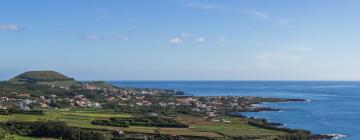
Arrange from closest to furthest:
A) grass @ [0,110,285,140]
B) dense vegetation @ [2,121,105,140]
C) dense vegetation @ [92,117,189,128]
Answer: dense vegetation @ [2,121,105,140]
grass @ [0,110,285,140]
dense vegetation @ [92,117,189,128]

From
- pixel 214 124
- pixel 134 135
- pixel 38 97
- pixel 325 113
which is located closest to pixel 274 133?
pixel 214 124

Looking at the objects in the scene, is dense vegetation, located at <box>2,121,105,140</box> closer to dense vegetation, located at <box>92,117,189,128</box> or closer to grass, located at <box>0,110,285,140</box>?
grass, located at <box>0,110,285,140</box>

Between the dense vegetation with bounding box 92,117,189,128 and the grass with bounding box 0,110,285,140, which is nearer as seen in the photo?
the grass with bounding box 0,110,285,140

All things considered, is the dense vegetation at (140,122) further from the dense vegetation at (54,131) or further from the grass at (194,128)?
the dense vegetation at (54,131)

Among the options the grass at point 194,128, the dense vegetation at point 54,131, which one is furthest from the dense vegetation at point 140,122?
the dense vegetation at point 54,131

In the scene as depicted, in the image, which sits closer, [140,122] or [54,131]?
[54,131]

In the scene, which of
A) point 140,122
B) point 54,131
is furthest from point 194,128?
point 54,131

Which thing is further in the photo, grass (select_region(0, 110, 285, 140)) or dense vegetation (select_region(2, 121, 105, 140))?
grass (select_region(0, 110, 285, 140))

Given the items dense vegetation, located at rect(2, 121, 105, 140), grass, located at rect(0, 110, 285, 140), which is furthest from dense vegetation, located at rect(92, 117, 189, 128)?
dense vegetation, located at rect(2, 121, 105, 140)

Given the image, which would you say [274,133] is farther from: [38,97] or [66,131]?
[38,97]

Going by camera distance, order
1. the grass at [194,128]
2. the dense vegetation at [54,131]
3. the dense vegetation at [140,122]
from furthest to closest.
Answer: the dense vegetation at [140,122]
the grass at [194,128]
the dense vegetation at [54,131]

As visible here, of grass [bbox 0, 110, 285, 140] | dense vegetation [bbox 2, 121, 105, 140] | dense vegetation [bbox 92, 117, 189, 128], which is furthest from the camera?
dense vegetation [bbox 92, 117, 189, 128]

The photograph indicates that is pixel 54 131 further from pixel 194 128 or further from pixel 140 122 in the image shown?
pixel 194 128
